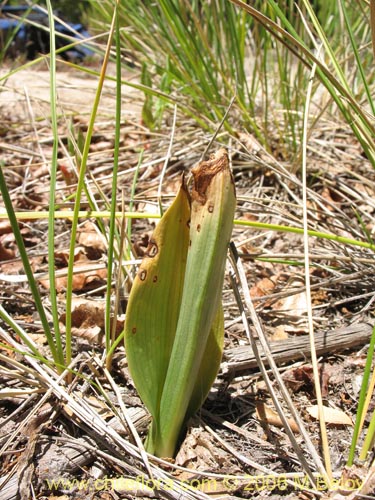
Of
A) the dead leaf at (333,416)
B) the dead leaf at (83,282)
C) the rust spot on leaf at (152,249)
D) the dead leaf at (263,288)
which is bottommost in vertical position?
the dead leaf at (83,282)

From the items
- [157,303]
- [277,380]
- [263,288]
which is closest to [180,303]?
[157,303]

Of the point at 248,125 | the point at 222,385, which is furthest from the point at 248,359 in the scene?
the point at 248,125

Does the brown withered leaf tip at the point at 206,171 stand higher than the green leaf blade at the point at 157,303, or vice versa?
the brown withered leaf tip at the point at 206,171

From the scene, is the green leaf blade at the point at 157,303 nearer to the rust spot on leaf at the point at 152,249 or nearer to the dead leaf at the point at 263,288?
the rust spot on leaf at the point at 152,249

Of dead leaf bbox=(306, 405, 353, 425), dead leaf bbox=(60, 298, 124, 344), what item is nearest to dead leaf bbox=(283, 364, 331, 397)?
dead leaf bbox=(306, 405, 353, 425)

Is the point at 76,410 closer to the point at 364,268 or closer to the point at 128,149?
the point at 364,268

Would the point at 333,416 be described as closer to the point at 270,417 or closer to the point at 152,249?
the point at 270,417

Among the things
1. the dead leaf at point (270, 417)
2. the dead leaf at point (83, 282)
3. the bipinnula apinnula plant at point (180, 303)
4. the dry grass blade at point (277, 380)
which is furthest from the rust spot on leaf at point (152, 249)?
the dead leaf at point (83, 282)
